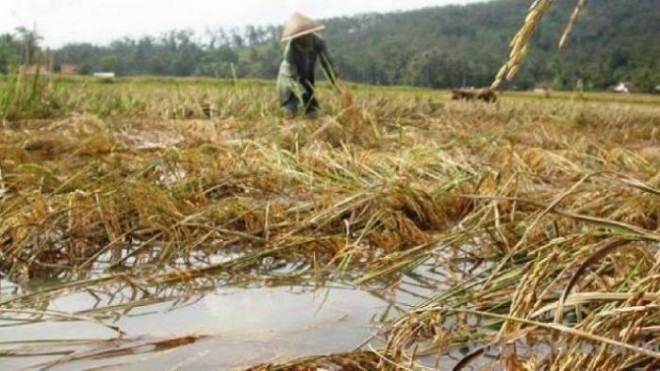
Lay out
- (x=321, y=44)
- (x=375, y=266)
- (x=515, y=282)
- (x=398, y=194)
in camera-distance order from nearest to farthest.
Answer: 1. (x=515, y=282)
2. (x=375, y=266)
3. (x=398, y=194)
4. (x=321, y=44)

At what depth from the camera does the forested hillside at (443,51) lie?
3244 centimetres

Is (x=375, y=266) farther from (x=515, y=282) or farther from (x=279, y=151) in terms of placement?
(x=279, y=151)

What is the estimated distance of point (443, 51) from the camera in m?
40.2

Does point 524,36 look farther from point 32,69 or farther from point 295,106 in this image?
point 295,106

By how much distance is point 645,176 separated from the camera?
4.18 meters

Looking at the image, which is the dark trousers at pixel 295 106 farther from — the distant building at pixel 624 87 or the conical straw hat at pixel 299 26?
the distant building at pixel 624 87

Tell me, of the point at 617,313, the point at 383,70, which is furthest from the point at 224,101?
the point at 383,70

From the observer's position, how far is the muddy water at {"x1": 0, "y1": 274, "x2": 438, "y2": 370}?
62.0 inches

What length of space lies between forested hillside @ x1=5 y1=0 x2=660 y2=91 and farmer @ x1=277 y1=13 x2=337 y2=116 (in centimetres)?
1758

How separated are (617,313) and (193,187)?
2.23 meters

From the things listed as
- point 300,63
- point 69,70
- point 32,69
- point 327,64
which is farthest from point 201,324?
point 69,70

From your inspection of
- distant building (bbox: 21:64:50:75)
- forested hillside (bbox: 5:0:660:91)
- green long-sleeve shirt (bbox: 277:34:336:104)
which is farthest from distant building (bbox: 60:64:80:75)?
distant building (bbox: 21:64:50:75)

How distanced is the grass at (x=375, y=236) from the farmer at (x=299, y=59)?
2.82 metres

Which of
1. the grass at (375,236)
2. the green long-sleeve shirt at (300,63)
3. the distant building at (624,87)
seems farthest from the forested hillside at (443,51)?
the grass at (375,236)
